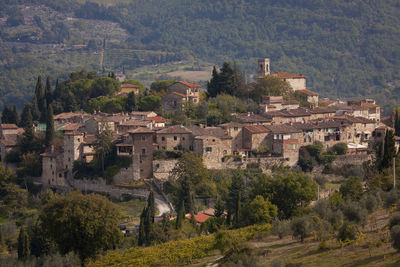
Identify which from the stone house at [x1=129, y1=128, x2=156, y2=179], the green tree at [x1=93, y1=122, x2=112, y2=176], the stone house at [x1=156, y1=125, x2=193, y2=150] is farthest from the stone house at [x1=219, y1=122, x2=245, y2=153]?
the green tree at [x1=93, y1=122, x2=112, y2=176]

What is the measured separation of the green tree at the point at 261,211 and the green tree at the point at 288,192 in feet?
3.48

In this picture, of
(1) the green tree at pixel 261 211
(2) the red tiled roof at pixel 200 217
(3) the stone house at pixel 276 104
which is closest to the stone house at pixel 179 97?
(3) the stone house at pixel 276 104

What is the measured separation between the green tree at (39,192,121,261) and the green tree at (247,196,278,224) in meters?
9.26

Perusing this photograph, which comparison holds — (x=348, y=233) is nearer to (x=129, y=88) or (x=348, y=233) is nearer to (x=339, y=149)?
(x=339, y=149)

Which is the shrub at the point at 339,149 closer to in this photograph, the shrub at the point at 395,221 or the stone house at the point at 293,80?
the stone house at the point at 293,80

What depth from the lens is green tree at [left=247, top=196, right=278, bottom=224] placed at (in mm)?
46688

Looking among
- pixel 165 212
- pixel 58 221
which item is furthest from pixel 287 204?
pixel 58 221

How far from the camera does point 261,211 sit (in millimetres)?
46875

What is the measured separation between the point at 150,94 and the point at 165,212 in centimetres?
2480

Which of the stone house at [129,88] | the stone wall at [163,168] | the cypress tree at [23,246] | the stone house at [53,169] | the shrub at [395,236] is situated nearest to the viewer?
the shrub at [395,236]

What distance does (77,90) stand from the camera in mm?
81562

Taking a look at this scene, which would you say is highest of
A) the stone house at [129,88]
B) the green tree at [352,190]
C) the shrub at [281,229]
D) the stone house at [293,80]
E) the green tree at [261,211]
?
the stone house at [293,80]

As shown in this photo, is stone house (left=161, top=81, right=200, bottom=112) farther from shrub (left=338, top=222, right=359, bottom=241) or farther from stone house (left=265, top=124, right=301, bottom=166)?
shrub (left=338, top=222, right=359, bottom=241)

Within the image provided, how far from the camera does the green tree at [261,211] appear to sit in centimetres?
4669
